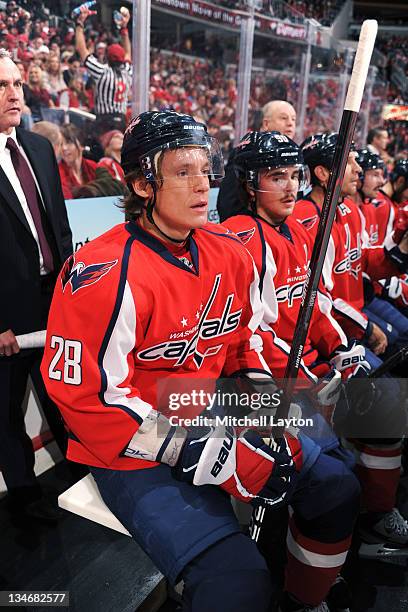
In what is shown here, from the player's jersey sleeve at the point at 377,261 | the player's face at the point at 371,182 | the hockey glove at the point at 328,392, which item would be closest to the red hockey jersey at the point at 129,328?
the hockey glove at the point at 328,392

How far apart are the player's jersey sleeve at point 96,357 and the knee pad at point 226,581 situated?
31 centimetres

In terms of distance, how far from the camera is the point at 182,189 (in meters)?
1.43

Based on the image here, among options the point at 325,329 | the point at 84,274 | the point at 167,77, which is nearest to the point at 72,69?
the point at 167,77

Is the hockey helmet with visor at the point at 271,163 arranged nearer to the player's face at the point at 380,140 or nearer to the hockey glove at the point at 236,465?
the hockey glove at the point at 236,465

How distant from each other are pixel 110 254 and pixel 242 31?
3960mm

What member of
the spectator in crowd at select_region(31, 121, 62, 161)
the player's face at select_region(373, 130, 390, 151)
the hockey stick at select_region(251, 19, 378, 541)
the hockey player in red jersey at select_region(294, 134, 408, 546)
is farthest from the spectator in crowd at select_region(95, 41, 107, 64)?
the player's face at select_region(373, 130, 390, 151)

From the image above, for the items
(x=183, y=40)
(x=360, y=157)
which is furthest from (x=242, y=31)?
(x=360, y=157)

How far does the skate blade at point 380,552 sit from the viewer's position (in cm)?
205

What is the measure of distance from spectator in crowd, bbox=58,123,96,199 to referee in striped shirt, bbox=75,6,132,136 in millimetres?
170

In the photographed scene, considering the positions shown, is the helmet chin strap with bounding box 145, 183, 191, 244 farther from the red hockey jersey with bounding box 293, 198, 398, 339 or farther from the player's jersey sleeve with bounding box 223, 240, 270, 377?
the red hockey jersey with bounding box 293, 198, 398, 339

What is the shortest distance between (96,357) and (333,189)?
0.63 m

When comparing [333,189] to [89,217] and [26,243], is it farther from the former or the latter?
[89,217]

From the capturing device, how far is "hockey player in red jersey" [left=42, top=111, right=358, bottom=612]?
48.3 inches

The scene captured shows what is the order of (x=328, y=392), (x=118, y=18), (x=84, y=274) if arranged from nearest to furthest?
(x=84, y=274), (x=328, y=392), (x=118, y=18)
